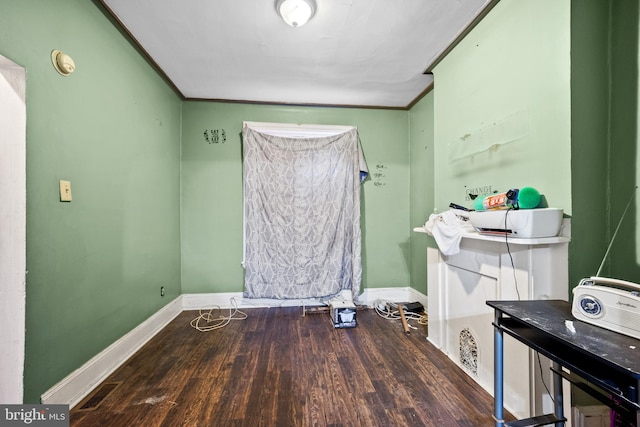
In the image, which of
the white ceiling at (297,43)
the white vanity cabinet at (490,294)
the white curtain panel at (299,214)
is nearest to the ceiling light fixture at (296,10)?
the white ceiling at (297,43)

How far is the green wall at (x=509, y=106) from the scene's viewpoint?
3.98ft

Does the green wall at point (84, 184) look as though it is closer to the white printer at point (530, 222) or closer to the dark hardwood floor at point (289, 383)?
the dark hardwood floor at point (289, 383)

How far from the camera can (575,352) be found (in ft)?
2.95

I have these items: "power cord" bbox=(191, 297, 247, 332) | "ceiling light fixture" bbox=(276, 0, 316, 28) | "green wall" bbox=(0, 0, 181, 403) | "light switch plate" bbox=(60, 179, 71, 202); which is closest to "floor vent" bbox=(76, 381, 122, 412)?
"green wall" bbox=(0, 0, 181, 403)

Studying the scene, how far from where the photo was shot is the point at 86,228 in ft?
5.04

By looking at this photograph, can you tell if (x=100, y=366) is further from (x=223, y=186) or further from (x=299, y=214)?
(x=299, y=214)

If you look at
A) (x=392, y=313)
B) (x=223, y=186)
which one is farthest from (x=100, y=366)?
(x=392, y=313)

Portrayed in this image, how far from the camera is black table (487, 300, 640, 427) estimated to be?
704 mm

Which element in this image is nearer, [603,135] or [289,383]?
[603,135]

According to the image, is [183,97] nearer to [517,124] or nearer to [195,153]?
[195,153]

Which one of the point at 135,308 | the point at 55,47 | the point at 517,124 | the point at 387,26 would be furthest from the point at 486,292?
the point at 55,47

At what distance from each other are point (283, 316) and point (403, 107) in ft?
9.32

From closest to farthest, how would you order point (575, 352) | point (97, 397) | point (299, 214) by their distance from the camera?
point (575, 352), point (97, 397), point (299, 214)

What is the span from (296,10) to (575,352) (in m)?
2.16
